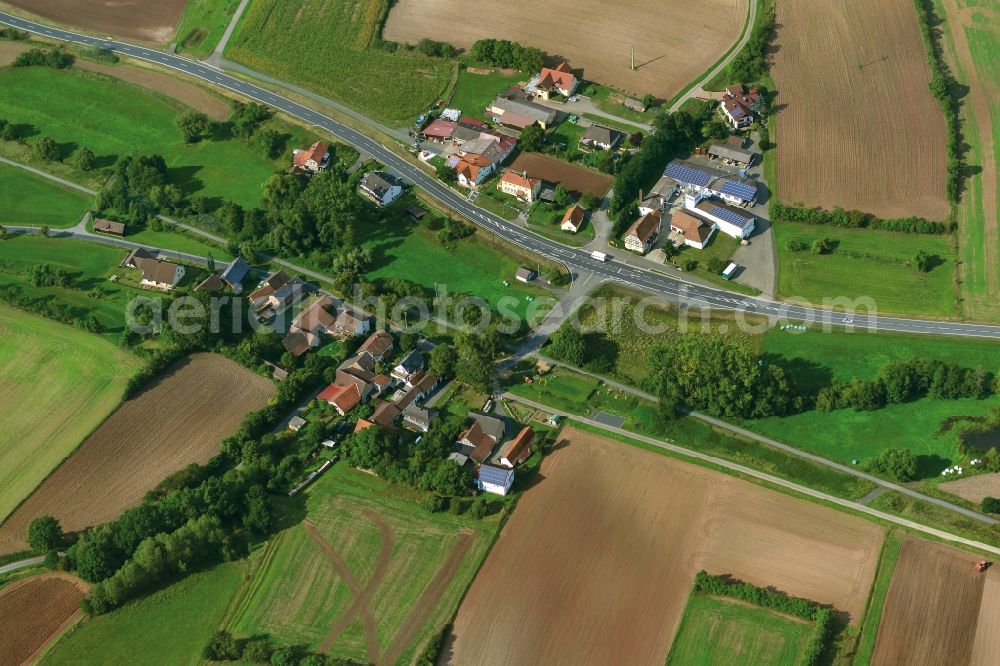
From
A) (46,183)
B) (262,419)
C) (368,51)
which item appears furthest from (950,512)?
(46,183)

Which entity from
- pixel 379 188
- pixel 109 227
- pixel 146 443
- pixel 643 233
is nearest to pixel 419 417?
pixel 146 443

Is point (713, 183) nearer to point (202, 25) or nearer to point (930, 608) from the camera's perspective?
point (930, 608)

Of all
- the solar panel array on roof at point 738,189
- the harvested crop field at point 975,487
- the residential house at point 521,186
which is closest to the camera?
the harvested crop field at point 975,487

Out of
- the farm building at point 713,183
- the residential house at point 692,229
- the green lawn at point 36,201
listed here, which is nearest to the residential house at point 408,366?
the residential house at point 692,229

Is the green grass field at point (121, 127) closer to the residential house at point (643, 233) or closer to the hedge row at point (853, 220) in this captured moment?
the residential house at point (643, 233)

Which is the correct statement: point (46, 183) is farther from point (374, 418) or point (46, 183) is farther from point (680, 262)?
point (680, 262)

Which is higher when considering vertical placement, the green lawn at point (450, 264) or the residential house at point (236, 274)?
the green lawn at point (450, 264)
